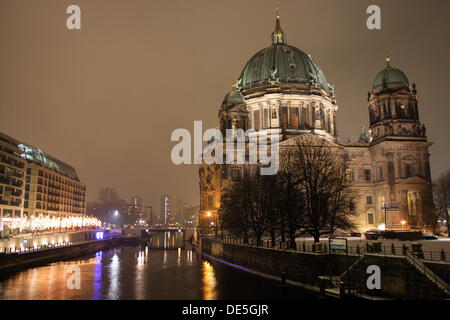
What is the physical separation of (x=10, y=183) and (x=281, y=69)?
64047 millimetres

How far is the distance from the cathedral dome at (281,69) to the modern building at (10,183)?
5280 centimetres

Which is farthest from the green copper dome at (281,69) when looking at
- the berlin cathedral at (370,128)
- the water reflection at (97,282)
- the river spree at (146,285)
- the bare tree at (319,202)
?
the water reflection at (97,282)

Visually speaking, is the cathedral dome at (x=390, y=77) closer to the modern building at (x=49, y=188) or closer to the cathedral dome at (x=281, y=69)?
the cathedral dome at (x=281, y=69)

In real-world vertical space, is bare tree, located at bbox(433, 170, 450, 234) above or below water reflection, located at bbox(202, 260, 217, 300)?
above

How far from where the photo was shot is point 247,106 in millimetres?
90375

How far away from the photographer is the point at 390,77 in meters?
78.8

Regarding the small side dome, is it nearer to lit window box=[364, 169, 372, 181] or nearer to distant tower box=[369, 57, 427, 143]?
distant tower box=[369, 57, 427, 143]

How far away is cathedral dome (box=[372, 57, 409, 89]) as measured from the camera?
257ft

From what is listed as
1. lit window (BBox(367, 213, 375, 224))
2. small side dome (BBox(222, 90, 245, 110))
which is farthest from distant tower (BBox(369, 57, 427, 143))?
small side dome (BBox(222, 90, 245, 110))

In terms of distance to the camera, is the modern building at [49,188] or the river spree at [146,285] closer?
the river spree at [146,285]

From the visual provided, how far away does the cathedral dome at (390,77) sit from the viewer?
78438mm

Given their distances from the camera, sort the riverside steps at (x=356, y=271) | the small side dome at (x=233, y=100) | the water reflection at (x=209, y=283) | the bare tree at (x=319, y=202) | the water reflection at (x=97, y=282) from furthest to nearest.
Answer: the small side dome at (x=233, y=100) < the bare tree at (x=319, y=202) < the water reflection at (x=97, y=282) < the water reflection at (x=209, y=283) < the riverside steps at (x=356, y=271)

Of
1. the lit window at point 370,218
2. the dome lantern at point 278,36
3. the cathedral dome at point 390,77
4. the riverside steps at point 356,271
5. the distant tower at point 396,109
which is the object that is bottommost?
the riverside steps at point 356,271

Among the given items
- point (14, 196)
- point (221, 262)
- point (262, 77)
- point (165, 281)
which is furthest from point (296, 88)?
point (14, 196)
